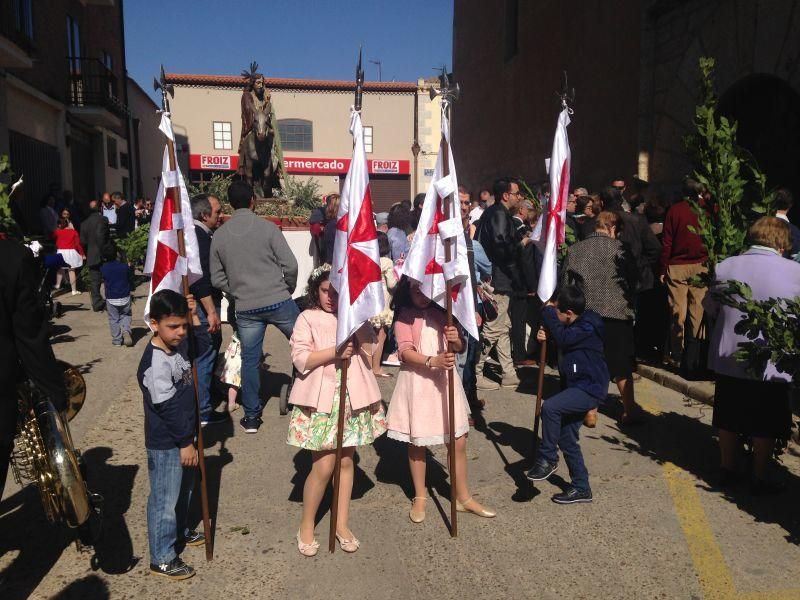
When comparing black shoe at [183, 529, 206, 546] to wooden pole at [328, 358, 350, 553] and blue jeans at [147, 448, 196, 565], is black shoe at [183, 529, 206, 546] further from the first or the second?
wooden pole at [328, 358, 350, 553]

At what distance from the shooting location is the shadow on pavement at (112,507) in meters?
3.85

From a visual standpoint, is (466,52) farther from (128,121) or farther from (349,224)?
(349,224)

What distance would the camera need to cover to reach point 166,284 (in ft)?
14.0

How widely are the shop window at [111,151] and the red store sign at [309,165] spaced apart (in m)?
11.9

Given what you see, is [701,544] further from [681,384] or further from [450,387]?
[681,384]

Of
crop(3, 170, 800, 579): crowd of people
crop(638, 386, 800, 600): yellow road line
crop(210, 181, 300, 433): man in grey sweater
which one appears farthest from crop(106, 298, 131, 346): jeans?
crop(638, 386, 800, 600): yellow road line

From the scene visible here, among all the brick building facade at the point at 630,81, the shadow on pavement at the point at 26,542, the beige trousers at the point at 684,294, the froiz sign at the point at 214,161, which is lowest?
the shadow on pavement at the point at 26,542

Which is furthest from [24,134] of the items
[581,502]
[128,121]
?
[581,502]

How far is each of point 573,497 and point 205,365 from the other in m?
3.19

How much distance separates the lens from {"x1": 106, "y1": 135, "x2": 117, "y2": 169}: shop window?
1005 inches

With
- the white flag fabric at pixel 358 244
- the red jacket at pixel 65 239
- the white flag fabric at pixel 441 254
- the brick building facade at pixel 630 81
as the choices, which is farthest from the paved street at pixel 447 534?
the red jacket at pixel 65 239

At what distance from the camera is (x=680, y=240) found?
7.54 metres

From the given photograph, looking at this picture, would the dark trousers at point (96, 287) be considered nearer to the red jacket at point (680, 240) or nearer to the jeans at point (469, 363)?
the jeans at point (469, 363)

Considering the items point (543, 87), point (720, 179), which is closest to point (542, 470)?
point (720, 179)
